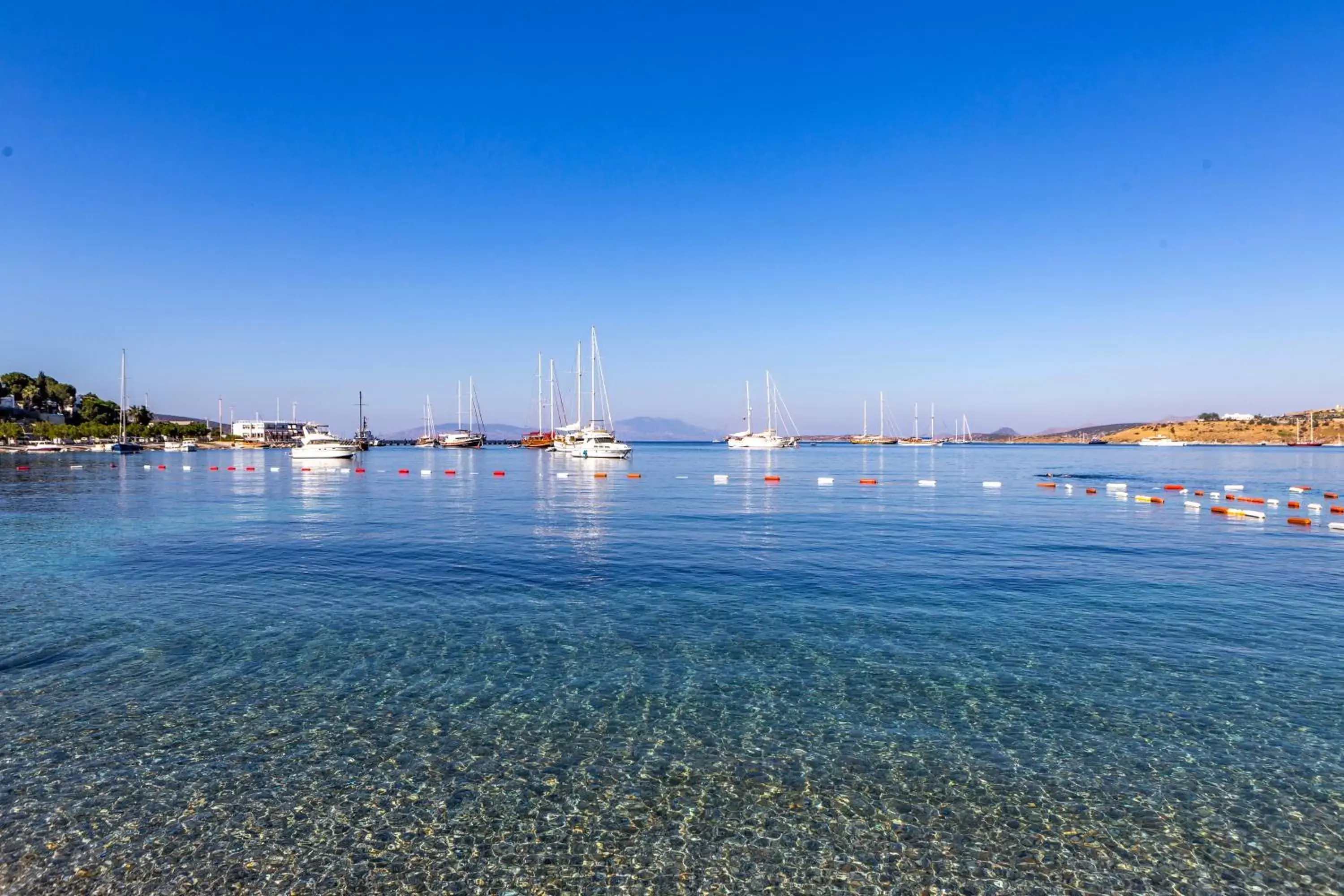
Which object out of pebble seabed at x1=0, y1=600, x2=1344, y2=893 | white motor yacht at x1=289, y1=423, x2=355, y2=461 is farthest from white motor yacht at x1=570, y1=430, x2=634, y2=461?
pebble seabed at x1=0, y1=600, x2=1344, y2=893

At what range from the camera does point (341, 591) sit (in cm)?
2066

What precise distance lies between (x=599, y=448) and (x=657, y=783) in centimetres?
11708

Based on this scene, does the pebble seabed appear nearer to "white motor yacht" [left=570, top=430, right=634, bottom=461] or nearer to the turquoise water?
the turquoise water

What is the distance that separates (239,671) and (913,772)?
1204 cm

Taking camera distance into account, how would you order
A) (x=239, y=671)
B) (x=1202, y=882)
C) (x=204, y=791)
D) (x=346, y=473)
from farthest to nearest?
(x=346, y=473)
(x=239, y=671)
(x=204, y=791)
(x=1202, y=882)

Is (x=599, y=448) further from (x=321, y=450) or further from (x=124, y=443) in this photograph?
(x=124, y=443)

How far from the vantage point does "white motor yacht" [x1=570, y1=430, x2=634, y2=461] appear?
125312mm

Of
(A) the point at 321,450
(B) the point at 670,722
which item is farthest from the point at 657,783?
(A) the point at 321,450

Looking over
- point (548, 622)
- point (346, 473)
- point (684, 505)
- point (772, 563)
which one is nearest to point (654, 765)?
point (548, 622)

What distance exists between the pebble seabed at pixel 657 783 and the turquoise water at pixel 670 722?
0.05 metres

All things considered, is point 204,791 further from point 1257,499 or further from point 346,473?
point 346,473

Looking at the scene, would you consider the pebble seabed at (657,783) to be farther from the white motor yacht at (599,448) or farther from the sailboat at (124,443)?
the sailboat at (124,443)

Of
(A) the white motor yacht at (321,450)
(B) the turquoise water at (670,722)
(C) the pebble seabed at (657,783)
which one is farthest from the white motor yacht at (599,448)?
(C) the pebble seabed at (657,783)

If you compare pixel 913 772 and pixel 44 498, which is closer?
pixel 913 772
